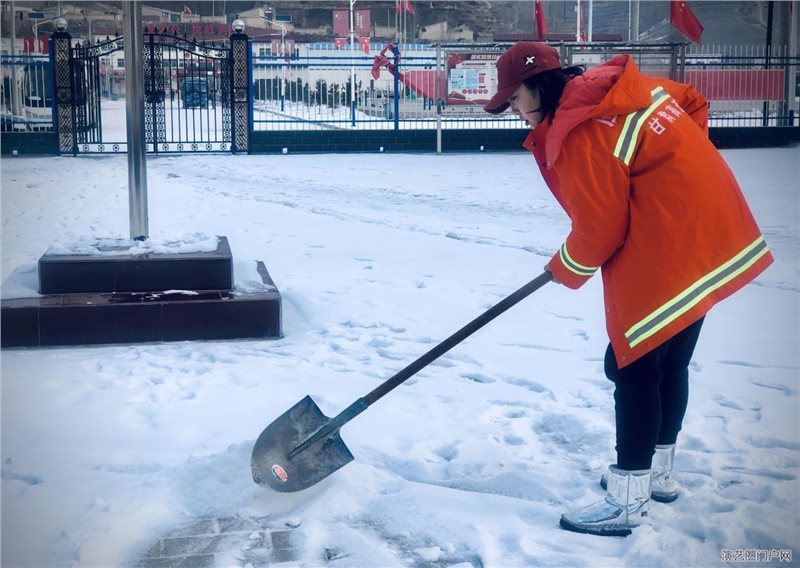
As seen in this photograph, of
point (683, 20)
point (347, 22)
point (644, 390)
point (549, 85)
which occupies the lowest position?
point (644, 390)

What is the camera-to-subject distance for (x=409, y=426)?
12.7ft

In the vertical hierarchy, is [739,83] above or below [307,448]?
above

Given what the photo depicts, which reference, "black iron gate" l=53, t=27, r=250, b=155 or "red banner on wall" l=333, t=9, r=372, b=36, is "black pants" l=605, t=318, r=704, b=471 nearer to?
"black iron gate" l=53, t=27, r=250, b=155

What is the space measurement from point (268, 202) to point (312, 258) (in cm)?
347

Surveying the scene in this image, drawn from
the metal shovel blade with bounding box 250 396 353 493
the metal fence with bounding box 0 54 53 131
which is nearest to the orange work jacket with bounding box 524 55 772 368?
the metal shovel blade with bounding box 250 396 353 493

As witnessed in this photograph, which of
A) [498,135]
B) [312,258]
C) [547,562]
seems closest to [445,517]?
[547,562]

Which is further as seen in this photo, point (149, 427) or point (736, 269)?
point (149, 427)

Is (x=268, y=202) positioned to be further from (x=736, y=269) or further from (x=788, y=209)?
(x=736, y=269)

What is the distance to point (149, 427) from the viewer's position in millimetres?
3844

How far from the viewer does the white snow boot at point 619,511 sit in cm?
292

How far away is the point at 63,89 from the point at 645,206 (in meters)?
15.5

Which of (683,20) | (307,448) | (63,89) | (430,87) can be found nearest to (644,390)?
(307,448)

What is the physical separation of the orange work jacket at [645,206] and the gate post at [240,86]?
14.8 m

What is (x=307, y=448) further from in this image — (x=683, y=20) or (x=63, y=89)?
(x=683, y=20)
